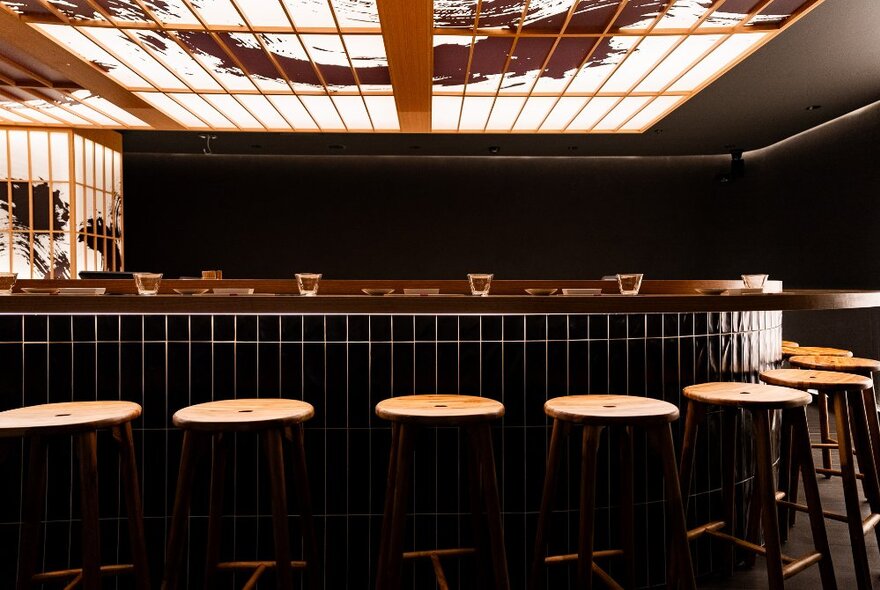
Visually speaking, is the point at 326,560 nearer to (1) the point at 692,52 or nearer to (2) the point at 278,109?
(1) the point at 692,52

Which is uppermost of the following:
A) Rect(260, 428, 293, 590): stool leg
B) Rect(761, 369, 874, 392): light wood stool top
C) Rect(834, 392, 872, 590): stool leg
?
Rect(761, 369, 874, 392): light wood stool top

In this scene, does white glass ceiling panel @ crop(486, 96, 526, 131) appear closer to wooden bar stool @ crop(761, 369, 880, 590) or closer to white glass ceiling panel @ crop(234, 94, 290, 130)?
white glass ceiling panel @ crop(234, 94, 290, 130)

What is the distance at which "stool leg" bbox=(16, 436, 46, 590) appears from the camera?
1.62 meters

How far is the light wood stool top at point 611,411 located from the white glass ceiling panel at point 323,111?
4.05m

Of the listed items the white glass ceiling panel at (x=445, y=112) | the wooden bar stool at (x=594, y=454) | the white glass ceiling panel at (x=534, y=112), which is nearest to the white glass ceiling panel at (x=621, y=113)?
the white glass ceiling panel at (x=534, y=112)

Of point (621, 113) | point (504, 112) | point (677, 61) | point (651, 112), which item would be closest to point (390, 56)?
point (504, 112)

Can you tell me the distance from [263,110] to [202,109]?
1.86ft

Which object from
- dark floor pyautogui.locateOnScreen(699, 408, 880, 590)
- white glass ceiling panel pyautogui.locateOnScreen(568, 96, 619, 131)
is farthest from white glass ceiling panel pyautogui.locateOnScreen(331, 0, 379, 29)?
dark floor pyautogui.locateOnScreen(699, 408, 880, 590)

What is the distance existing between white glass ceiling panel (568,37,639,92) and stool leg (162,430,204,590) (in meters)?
3.54

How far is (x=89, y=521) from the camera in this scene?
5.08 ft

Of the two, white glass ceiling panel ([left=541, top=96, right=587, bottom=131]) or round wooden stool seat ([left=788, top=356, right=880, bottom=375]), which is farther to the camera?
white glass ceiling panel ([left=541, top=96, right=587, bottom=131])

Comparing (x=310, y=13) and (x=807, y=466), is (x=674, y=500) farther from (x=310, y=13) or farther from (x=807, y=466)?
(x=310, y=13)

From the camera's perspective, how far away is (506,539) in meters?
2.16

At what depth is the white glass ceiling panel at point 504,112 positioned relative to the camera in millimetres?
5008
